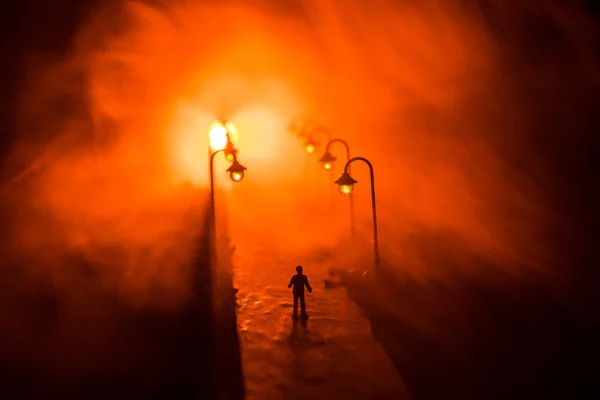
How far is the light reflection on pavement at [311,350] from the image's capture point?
6.82 metres

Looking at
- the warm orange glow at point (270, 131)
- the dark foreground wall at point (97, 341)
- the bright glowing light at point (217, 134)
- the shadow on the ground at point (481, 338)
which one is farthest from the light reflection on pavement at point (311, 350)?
the bright glowing light at point (217, 134)

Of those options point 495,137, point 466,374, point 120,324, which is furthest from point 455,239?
point 120,324

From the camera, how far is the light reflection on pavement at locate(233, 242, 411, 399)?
682cm

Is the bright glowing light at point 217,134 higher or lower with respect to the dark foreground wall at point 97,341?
higher

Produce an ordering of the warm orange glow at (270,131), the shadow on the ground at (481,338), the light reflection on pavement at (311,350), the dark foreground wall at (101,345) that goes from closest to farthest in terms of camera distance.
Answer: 1. the shadow on the ground at (481,338)
2. the dark foreground wall at (101,345)
3. the light reflection on pavement at (311,350)
4. the warm orange glow at (270,131)

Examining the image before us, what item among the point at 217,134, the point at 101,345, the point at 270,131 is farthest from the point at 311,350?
the point at 270,131

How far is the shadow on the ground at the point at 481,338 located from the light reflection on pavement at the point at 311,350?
348 millimetres

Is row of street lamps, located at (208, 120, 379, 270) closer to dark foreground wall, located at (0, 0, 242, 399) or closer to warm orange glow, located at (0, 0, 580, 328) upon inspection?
warm orange glow, located at (0, 0, 580, 328)

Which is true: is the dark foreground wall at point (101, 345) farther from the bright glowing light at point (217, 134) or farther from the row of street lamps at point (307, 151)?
the bright glowing light at point (217, 134)

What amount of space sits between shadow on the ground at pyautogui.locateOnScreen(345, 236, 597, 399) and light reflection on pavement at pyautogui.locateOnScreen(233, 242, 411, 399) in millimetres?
348

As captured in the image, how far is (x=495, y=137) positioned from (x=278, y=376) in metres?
11.3

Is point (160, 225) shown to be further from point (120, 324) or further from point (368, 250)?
point (368, 250)

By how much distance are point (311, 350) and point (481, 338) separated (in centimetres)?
286

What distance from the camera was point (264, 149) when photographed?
84.0 ft
